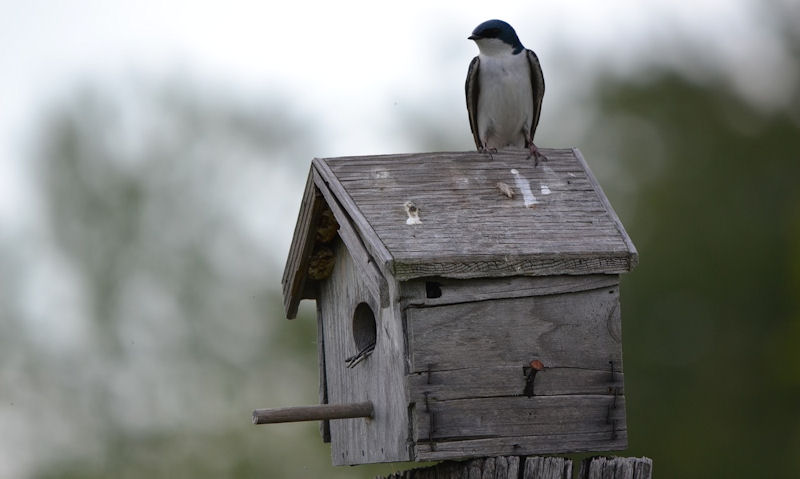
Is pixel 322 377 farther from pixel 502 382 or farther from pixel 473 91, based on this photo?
pixel 473 91

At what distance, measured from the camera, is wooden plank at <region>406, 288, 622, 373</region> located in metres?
4.98

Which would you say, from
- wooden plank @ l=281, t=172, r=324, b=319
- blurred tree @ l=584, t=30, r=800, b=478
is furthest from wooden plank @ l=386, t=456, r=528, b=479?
blurred tree @ l=584, t=30, r=800, b=478

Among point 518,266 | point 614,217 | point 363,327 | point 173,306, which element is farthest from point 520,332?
point 173,306

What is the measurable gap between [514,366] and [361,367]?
89cm

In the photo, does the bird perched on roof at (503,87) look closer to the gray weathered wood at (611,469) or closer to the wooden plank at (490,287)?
the wooden plank at (490,287)

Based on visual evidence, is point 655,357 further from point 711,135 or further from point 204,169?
point 204,169

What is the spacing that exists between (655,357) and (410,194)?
10479 millimetres

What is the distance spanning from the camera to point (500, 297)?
5.07 metres

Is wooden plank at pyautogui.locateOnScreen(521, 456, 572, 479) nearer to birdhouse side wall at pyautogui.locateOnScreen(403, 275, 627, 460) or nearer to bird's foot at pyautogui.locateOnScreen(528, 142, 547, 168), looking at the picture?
birdhouse side wall at pyautogui.locateOnScreen(403, 275, 627, 460)

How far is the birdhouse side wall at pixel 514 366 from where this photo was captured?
195 inches

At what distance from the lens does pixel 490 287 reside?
506 centimetres

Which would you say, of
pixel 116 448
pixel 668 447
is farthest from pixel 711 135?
pixel 116 448

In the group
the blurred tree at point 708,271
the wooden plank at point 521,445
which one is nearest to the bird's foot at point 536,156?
the wooden plank at point 521,445

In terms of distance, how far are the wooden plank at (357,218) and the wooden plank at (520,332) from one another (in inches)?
9.3
